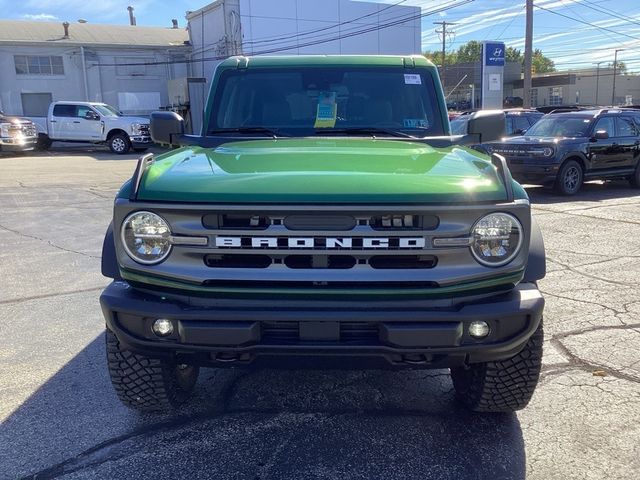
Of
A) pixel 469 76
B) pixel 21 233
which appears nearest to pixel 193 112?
pixel 21 233

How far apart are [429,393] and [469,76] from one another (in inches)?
2410

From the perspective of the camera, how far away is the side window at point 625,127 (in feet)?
40.9

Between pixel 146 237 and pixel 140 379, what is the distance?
0.87 m

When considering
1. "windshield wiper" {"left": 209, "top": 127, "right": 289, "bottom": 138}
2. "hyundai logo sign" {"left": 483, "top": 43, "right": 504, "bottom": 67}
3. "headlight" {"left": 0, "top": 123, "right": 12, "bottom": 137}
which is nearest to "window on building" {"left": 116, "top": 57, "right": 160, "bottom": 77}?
"headlight" {"left": 0, "top": 123, "right": 12, "bottom": 137}

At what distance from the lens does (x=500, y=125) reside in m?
3.98

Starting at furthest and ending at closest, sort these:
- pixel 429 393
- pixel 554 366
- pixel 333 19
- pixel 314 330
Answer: pixel 333 19 < pixel 554 366 < pixel 429 393 < pixel 314 330

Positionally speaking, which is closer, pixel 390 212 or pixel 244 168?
pixel 390 212

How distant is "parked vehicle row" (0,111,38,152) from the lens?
21.9m

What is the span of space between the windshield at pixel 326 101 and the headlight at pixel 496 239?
1512 millimetres

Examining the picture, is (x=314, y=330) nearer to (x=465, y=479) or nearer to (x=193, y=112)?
(x=465, y=479)

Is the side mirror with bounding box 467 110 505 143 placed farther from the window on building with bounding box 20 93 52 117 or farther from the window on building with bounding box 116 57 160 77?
the window on building with bounding box 20 93 52 117

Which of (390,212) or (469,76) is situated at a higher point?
(469,76)

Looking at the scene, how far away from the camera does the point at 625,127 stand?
41.3 feet

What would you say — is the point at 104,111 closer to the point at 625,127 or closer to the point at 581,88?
the point at 625,127
